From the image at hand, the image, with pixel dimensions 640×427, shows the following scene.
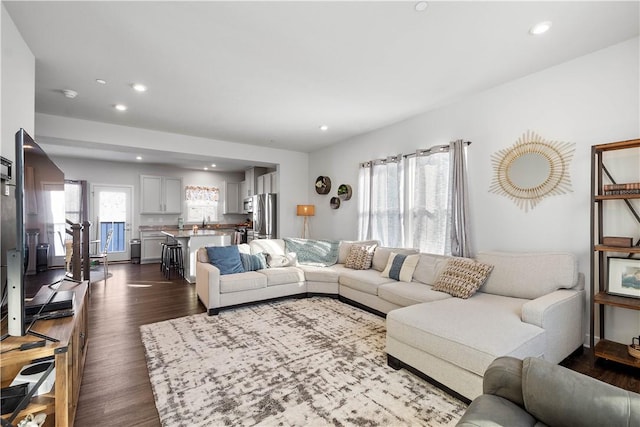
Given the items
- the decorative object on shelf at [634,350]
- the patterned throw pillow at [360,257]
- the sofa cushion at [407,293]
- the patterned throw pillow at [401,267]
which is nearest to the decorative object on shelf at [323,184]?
the patterned throw pillow at [360,257]

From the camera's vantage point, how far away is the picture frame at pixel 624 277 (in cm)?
236

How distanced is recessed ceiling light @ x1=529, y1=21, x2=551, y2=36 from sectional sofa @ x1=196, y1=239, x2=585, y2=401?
75.1 inches

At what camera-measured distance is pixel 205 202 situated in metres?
8.88

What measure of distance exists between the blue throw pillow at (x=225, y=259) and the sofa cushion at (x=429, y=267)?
239 centimetres

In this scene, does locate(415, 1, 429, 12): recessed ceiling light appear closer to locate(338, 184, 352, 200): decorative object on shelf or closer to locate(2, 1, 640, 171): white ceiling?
locate(2, 1, 640, 171): white ceiling

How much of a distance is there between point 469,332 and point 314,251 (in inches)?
126

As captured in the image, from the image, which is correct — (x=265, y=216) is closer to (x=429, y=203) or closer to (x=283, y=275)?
(x=283, y=275)

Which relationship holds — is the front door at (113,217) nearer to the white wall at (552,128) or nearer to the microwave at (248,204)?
the microwave at (248,204)

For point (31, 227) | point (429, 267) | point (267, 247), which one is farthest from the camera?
point (267, 247)

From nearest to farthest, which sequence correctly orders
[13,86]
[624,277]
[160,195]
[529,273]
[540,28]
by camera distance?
1. [13,86]
2. [540,28]
3. [624,277]
4. [529,273]
5. [160,195]

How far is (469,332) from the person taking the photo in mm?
2012

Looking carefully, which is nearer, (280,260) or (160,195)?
(280,260)

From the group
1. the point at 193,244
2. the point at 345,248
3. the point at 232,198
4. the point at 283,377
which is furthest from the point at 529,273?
the point at 232,198

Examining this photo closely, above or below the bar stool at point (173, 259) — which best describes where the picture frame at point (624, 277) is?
above
